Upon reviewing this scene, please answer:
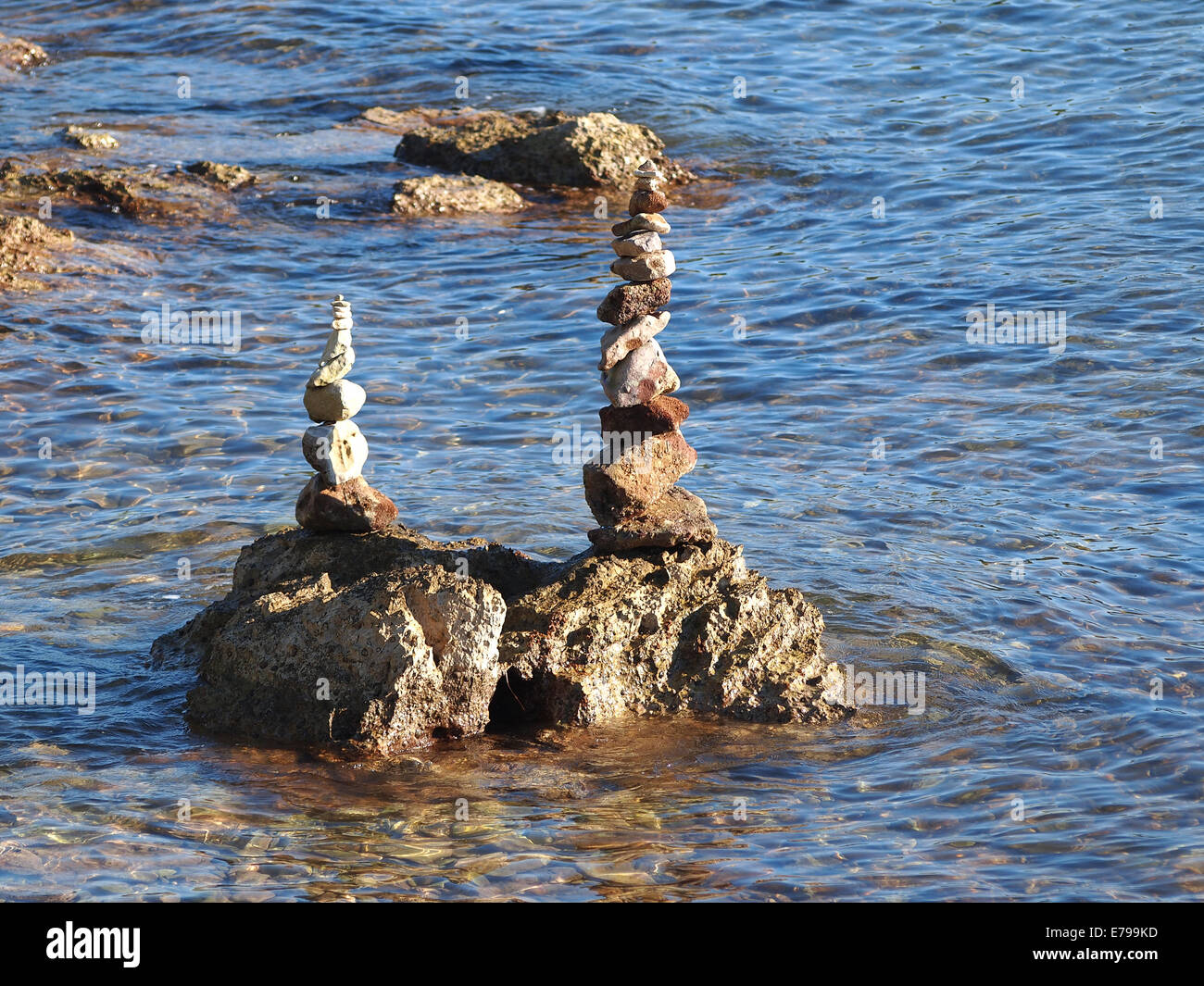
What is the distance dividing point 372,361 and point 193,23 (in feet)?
Result: 44.3

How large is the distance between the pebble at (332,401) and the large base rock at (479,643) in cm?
63

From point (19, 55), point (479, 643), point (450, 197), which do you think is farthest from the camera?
point (19, 55)

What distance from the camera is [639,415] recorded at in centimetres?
755

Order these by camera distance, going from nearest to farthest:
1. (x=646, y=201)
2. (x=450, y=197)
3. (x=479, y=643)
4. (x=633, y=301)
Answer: (x=479, y=643) < (x=633, y=301) < (x=646, y=201) < (x=450, y=197)

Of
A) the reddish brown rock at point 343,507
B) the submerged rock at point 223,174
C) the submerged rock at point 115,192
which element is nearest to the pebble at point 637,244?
the reddish brown rock at point 343,507

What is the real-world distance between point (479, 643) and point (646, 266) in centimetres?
208

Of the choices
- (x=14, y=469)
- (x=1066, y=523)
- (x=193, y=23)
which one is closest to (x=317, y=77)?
(x=193, y=23)

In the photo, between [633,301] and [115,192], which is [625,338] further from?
[115,192]

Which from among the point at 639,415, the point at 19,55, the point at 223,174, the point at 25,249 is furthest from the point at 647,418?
the point at 19,55

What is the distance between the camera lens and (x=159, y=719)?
7.50 meters

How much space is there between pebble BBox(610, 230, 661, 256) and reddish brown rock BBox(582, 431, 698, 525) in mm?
923

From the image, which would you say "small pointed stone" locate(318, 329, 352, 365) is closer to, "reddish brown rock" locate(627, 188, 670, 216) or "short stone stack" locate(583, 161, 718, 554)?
"short stone stack" locate(583, 161, 718, 554)

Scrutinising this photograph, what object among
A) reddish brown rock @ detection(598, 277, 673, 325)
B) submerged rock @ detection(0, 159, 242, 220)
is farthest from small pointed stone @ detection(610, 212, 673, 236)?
submerged rock @ detection(0, 159, 242, 220)

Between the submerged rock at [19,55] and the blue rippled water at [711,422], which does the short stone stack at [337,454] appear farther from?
the submerged rock at [19,55]
